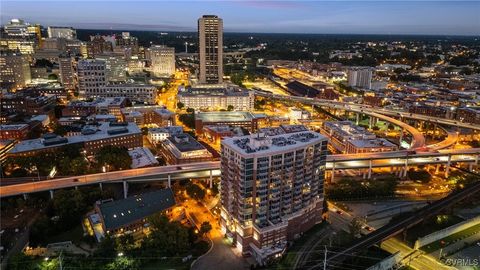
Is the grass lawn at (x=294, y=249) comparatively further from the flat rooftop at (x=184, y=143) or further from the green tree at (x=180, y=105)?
the green tree at (x=180, y=105)

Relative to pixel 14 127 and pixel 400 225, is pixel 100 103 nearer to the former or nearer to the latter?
pixel 14 127

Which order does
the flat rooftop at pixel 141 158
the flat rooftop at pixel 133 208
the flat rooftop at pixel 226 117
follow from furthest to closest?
the flat rooftop at pixel 226 117, the flat rooftop at pixel 141 158, the flat rooftop at pixel 133 208

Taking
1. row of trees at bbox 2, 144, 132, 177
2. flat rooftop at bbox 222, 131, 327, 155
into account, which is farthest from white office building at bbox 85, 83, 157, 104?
flat rooftop at bbox 222, 131, 327, 155

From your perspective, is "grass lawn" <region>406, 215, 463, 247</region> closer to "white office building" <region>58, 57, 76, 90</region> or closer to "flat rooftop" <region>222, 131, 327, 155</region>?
"flat rooftop" <region>222, 131, 327, 155</region>

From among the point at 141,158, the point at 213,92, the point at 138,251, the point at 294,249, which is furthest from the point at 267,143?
the point at 213,92

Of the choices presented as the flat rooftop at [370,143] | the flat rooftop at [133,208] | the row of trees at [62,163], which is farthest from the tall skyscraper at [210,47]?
the flat rooftop at [133,208]

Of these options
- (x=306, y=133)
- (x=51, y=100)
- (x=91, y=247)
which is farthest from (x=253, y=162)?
(x=51, y=100)
